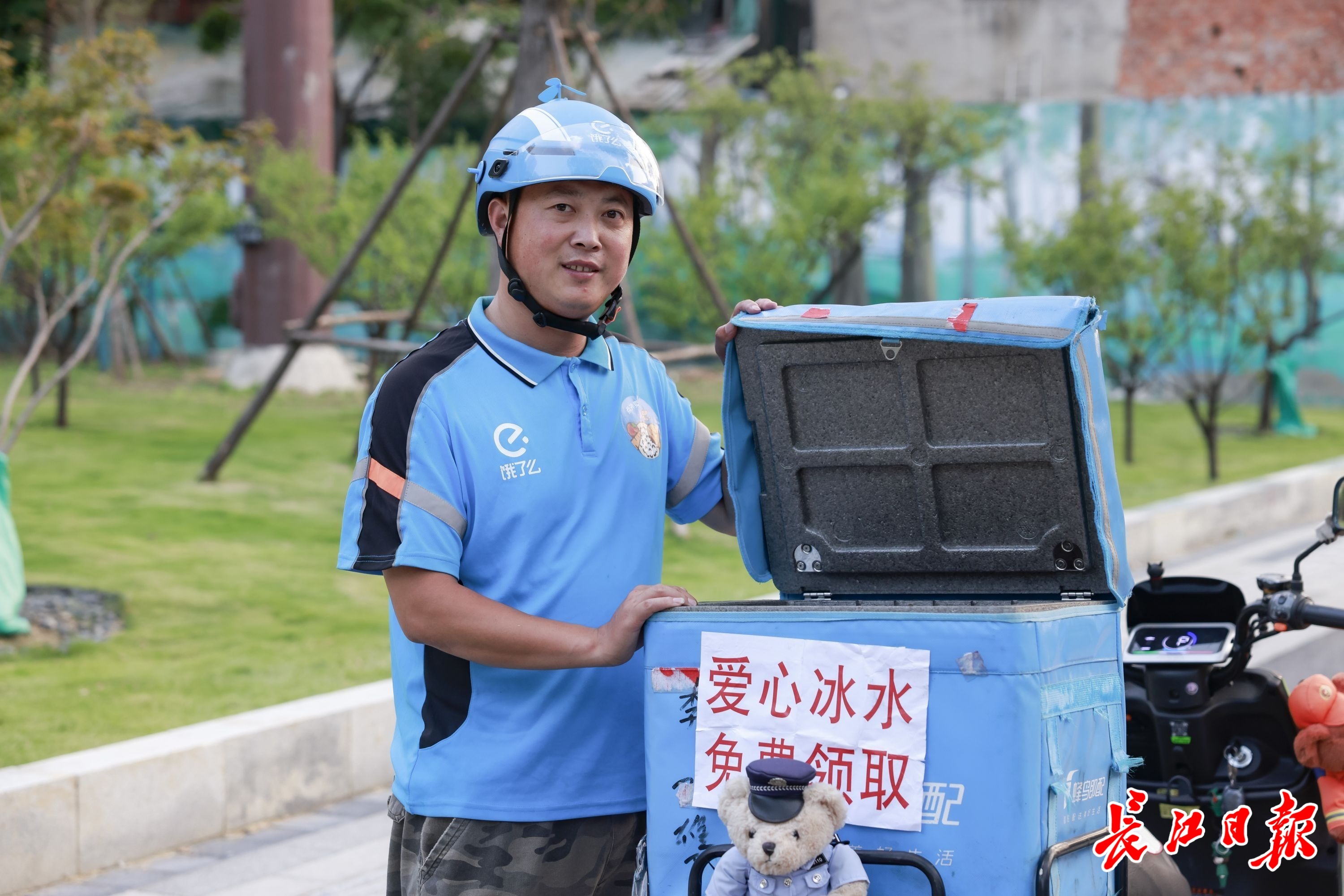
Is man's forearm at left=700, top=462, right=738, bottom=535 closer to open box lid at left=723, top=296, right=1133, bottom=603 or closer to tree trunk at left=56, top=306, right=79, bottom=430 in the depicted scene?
open box lid at left=723, top=296, right=1133, bottom=603

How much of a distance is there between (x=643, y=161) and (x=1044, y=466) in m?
0.84

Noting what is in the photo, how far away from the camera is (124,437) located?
14.6 metres

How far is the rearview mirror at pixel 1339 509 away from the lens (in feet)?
9.32

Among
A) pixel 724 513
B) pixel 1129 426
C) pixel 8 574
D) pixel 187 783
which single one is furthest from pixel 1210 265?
pixel 724 513

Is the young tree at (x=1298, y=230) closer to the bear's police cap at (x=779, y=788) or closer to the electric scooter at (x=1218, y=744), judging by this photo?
the electric scooter at (x=1218, y=744)

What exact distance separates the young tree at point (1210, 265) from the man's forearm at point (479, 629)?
13614mm

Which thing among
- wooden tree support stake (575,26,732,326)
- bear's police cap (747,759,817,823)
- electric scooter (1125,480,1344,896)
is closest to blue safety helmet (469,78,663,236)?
bear's police cap (747,759,817,823)

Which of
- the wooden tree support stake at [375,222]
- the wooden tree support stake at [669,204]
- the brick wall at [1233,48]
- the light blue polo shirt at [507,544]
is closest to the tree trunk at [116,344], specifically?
the wooden tree support stake at [375,222]

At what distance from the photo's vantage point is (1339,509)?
2.86 meters

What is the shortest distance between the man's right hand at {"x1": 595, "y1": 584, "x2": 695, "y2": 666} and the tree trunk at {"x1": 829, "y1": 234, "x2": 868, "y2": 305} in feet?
55.0

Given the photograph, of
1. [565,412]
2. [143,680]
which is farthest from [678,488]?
[143,680]

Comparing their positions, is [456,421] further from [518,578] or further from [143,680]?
[143,680]

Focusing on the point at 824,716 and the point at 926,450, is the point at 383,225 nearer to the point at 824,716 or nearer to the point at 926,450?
the point at 926,450

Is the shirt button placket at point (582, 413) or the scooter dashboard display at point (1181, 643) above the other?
the shirt button placket at point (582, 413)
